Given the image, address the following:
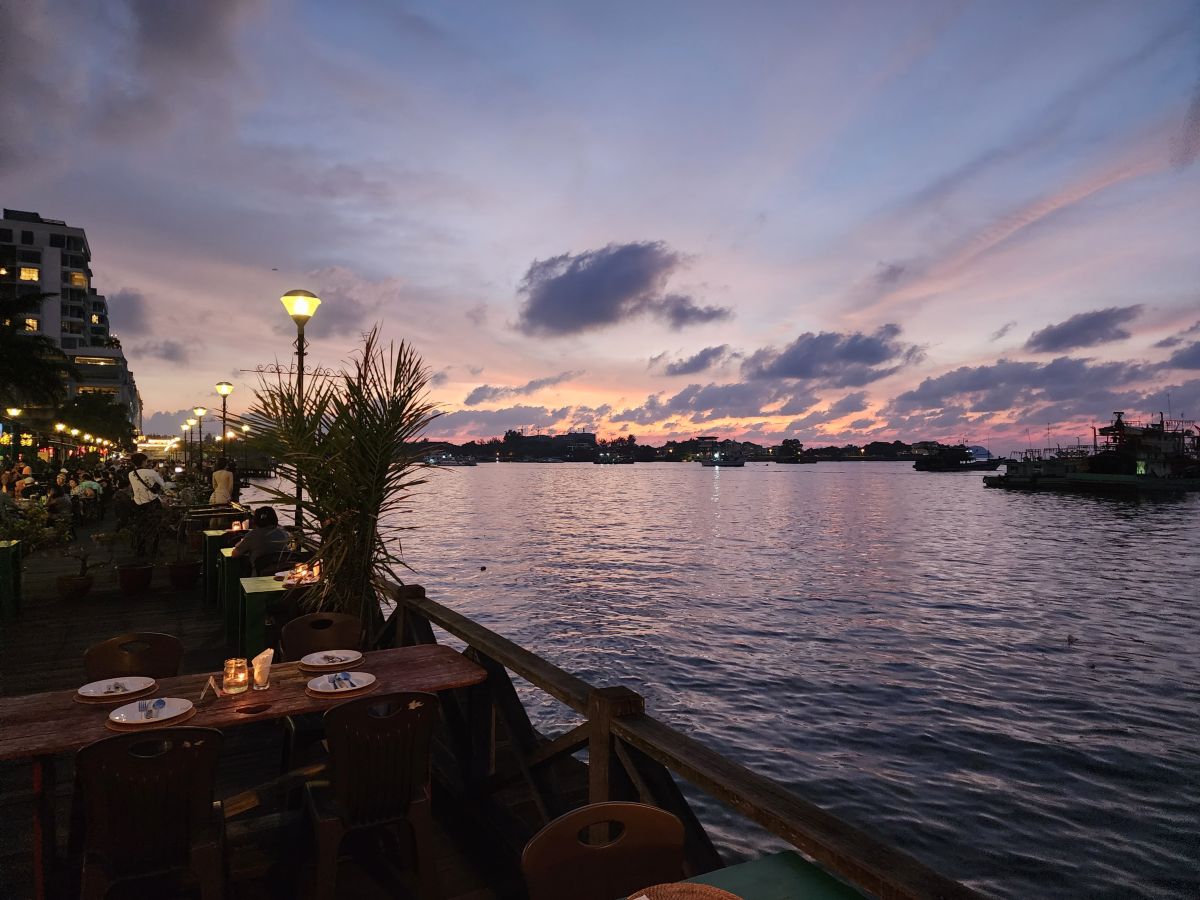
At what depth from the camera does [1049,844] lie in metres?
8.92

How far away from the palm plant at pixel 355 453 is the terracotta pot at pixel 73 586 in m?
6.40

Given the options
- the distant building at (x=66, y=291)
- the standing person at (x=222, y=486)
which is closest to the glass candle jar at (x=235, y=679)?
the standing person at (x=222, y=486)

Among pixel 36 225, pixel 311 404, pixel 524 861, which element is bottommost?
pixel 524 861

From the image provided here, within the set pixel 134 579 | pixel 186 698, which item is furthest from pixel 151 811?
pixel 134 579

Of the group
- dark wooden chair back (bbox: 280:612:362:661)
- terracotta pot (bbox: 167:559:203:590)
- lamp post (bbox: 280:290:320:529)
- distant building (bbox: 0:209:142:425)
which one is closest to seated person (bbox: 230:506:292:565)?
lamp post (bbox: 280:290:320:529)

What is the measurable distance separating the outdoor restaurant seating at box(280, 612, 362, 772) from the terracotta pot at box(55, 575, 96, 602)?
7834mm

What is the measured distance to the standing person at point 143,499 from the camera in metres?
13.3

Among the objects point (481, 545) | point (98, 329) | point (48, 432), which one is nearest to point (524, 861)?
point (481, 545)

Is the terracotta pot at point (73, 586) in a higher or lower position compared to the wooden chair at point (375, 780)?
lower

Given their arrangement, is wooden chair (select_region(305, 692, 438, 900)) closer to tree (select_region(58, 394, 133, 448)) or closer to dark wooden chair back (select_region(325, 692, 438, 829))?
dark wooden chair back (select_region(325, 692, 438, 829))

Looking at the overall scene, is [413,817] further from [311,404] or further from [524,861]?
[311,404]

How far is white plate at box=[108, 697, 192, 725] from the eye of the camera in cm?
308

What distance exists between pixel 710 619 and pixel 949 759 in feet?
32.5

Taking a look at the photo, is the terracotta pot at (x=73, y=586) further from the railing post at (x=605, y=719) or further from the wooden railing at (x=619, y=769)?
the railing post at (x=605, y=719)
